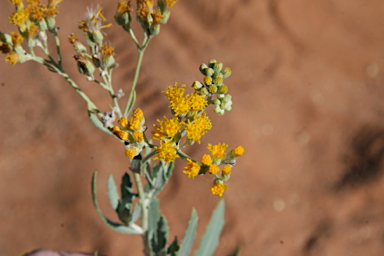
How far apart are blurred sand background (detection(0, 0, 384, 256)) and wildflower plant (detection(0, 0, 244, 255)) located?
2.90 ft

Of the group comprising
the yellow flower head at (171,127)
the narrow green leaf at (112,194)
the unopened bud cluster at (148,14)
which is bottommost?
the narrow green leaf at (112,194)

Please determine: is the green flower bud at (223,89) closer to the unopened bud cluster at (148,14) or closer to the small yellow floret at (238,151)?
the small yellow floret at (238,151)

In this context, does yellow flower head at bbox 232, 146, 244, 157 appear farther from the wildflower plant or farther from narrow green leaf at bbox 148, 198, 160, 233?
narrow green leaf at bbox 148, 198, 160, 233

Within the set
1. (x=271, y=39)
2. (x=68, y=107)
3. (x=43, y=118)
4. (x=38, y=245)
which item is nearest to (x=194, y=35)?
(x=271, y=39)

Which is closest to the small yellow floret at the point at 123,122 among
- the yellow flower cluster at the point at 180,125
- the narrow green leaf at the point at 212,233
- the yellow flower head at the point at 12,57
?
the yellow flower cluster at the point at 180,125

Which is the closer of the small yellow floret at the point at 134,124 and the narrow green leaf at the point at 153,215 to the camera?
the small yellow floret at the point at 134,124

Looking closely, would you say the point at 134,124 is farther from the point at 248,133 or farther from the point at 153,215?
the point at 248,133

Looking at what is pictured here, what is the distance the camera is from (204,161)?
1.18 m

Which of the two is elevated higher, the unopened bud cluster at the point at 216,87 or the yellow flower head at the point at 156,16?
the yellow flower head at the point at 156,16

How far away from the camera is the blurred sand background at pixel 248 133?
2.33 metres

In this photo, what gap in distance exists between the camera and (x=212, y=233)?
1842mm

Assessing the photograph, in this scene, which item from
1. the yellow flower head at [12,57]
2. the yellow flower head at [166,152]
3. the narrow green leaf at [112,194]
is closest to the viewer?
the yellow flower head at [166,152]

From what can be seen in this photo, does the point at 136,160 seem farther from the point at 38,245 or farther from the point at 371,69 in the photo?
the point at 371,69

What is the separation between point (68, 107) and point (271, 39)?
5.79 feet
